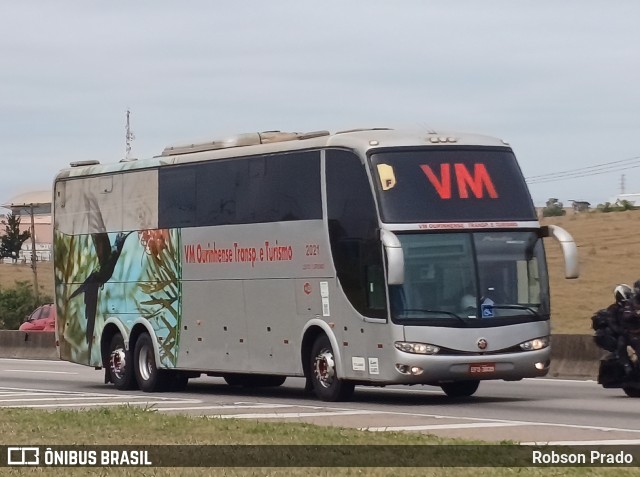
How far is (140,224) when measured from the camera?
2714cm

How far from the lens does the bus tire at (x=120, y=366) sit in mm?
27297

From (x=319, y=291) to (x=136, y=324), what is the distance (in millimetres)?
5626

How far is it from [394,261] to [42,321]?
95.8ft

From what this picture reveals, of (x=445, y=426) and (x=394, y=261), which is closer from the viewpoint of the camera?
(x=445, y=426)

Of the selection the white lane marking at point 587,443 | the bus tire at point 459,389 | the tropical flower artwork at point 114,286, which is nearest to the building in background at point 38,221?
the tropical flower artwork at point 114,286

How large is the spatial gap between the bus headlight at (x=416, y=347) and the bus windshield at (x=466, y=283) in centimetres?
29

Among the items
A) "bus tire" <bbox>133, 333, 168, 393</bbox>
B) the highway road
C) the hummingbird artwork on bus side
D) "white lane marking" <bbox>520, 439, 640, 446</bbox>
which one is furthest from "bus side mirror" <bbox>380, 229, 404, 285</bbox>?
the hummingbird artwork on bus side

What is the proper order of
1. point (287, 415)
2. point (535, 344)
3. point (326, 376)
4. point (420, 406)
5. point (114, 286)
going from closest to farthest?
point (287, 415) → point (420, 406) → point (535, 344) → point (326, 376) → point (114, 286)

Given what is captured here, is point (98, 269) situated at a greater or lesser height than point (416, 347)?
greater

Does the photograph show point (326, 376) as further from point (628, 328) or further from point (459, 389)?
point (628, 328)

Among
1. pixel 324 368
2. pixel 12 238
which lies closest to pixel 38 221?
pixel 12 238

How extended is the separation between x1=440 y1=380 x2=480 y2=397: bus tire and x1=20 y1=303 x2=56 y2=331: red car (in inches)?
985

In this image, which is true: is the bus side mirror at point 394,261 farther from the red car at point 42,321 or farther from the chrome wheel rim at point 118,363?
the red car at point 42,321

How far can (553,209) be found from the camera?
106m
